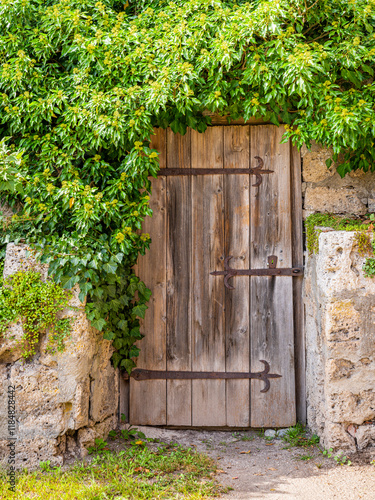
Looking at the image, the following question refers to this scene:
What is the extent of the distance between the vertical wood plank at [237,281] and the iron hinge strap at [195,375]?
0.14ft

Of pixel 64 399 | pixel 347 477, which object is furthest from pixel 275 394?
pixel 64 399

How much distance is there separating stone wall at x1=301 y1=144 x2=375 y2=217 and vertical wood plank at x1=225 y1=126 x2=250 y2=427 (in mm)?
435

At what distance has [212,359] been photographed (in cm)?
313

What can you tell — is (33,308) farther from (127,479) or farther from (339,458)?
(339,458)

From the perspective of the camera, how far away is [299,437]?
9.73 feet

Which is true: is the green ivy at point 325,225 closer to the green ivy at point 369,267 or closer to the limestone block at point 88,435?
the green ivy at point 369,267

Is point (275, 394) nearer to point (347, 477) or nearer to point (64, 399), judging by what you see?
point (347, 477)

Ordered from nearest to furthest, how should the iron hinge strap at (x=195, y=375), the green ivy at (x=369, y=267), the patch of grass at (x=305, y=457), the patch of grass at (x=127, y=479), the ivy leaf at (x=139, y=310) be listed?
the patch of grass at (x=127, y=479)
the green ivy at (x=369, y=267)
the patch of grass at (x=305, y=457)
the ivy leaf at (x=139, y=310)
the iron hinge strap at (x=195, y=375)

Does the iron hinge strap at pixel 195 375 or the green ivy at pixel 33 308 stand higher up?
the green ivy at pixel 33 308

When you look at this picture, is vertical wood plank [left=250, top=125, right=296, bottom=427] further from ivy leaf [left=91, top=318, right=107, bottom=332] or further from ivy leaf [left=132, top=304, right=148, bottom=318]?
ivy leaf [left=91, top=318, right=107, bottom=332]

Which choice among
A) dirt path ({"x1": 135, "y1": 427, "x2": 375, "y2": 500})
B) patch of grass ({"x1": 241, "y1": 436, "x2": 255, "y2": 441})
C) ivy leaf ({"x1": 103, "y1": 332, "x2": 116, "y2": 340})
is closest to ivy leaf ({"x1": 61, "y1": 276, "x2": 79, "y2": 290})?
ivy leaf ({"x1": 103, "y1": 332, "x2": 116, "y2": 340})

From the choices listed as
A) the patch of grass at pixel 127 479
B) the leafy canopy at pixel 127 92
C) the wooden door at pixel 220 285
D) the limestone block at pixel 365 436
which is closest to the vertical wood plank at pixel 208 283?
the wooden door at pixel 220 285

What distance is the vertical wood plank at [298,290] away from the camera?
313 centimetres

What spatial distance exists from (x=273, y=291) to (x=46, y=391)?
167cm
